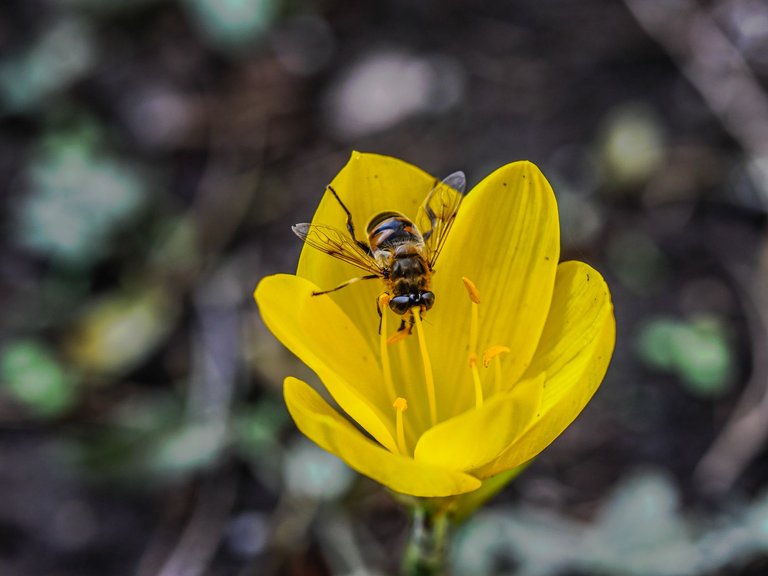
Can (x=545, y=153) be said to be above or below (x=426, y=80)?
below

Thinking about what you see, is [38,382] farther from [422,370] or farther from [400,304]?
[400,304]

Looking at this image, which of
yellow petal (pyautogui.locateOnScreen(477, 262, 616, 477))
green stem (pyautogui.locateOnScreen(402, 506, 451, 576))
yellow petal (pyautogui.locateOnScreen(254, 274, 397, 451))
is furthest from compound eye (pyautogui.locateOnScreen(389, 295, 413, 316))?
green stem (pyautogui.locateOnScreen(402, 506, 451, 576))

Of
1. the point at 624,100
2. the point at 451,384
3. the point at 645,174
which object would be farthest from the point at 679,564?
the point at 624,100

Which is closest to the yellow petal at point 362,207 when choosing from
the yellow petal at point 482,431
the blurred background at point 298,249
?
the yellow petal at point 482,431

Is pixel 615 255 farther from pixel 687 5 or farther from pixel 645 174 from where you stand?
pixel 687 5

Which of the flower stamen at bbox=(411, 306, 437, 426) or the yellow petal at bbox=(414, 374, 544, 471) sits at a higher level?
the flower stamen at bbox=(411, 306, 437, 426)

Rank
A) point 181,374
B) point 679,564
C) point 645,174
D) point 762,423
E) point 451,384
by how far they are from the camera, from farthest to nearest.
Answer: point 645,174 → point 181,374 → point 762,423 → point 679,564 → point 451,384

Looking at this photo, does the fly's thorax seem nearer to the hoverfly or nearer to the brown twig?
the hoverfly
